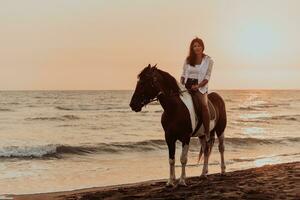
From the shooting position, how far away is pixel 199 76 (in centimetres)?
888

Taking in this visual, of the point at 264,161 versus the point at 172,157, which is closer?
the point at 172,157

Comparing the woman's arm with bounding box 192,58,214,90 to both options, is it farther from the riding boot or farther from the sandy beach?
the sandy beach

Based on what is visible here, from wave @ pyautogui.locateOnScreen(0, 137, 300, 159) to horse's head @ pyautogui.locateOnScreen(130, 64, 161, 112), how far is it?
1286 centimetres

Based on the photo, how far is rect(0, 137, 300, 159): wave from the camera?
2094cm

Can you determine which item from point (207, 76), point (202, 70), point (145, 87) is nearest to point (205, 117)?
point (207, 76)

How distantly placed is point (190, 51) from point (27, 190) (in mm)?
5748

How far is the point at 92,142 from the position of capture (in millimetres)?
25922

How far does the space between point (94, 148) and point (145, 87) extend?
15639mm

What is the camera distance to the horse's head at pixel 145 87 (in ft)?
27.0

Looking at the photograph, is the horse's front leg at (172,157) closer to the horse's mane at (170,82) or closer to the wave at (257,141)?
the horse's mane at (170,82)

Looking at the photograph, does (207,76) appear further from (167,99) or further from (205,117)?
(167,99)

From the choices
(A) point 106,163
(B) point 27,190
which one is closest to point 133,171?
(A) point 106,163

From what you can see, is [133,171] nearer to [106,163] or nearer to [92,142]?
[106,163]

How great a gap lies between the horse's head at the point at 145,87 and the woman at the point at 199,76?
81 centimetres
